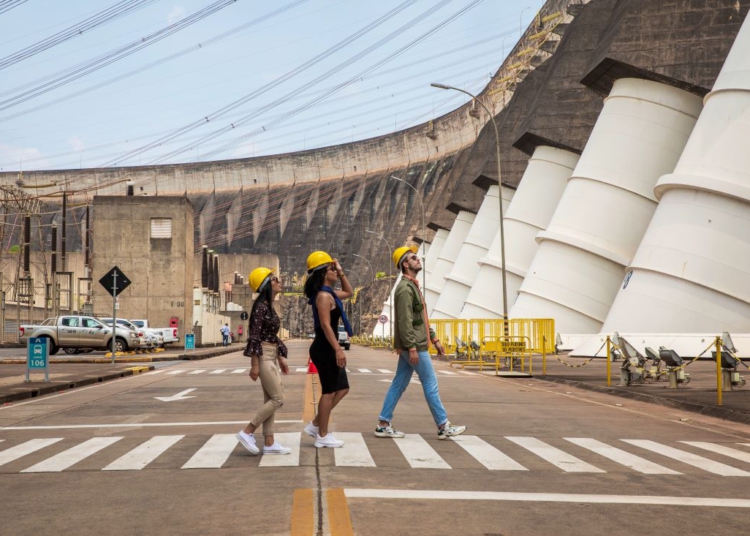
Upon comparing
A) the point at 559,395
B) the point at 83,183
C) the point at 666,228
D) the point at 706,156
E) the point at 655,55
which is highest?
the point at 83,183

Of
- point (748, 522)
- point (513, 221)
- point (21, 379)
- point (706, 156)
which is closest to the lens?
point (748, 522)

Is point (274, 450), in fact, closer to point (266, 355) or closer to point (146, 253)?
point (266, 355)

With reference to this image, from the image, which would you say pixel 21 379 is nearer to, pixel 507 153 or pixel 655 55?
pixel 655 55

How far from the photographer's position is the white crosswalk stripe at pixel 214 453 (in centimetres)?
862

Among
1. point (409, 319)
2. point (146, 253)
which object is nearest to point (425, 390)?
point (409, 319)

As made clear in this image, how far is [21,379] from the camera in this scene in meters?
21.8

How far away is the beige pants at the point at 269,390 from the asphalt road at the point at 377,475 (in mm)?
368

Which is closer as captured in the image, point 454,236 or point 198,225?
point 454,236

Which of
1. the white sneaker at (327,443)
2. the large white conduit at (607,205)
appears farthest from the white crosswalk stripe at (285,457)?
the large white conduit at (607,205)

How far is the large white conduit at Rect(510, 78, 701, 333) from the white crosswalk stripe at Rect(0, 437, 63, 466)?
36.1 meters

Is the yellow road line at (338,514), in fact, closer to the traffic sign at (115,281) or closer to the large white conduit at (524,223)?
the traffic sign at (115,281)

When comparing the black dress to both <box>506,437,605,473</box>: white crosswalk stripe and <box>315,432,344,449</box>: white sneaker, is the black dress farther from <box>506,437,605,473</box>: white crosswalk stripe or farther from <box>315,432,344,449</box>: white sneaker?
<box>506,437,605,473</box>: white crosswalk stripe

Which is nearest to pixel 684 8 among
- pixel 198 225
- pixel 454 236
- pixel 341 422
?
pixel 341 422

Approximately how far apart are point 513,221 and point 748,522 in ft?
182
